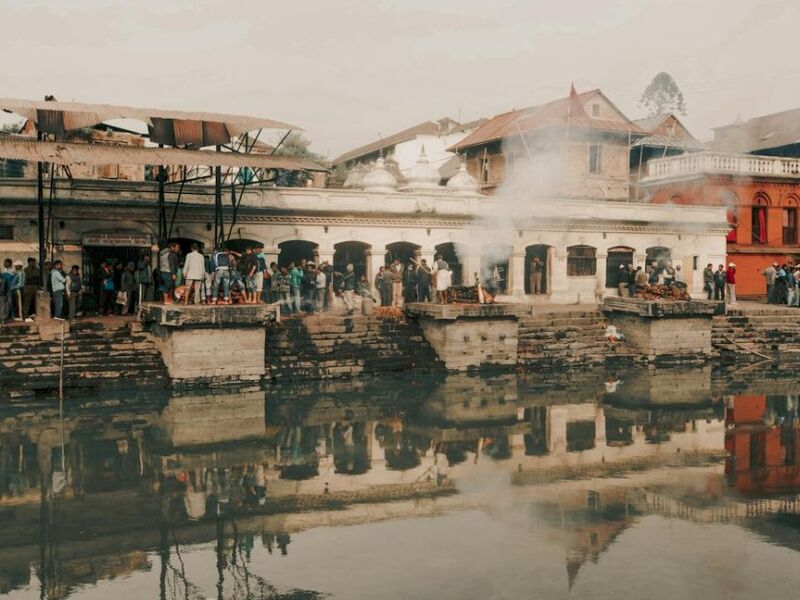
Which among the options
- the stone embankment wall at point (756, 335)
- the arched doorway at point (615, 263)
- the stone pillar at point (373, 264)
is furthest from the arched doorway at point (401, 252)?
the stone embankment wall at point (756, 335)

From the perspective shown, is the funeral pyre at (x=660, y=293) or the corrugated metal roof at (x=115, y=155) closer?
the corrugated metal roof at (x=115, y=155)

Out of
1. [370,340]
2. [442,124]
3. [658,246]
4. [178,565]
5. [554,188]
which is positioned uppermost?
[442,124]

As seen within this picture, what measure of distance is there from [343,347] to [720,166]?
2007 cm

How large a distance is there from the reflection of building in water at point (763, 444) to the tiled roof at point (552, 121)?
18.3m

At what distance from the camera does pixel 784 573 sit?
8.29 metres

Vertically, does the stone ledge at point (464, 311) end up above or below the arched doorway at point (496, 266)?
below

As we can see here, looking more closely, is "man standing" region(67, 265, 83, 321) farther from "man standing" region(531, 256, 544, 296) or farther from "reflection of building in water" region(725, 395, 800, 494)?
"man standing" region(531, 256, 544, 296)

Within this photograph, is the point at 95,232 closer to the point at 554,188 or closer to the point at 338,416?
the point at 338,416

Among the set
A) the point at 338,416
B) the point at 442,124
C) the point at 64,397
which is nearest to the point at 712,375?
the point at 338,416

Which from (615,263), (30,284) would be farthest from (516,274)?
(30,284)

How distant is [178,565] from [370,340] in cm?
1259

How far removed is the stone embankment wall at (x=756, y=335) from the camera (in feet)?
79.8

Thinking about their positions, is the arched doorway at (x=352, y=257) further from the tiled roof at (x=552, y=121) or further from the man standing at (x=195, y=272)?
the tiled roof at (x=552, y=121)

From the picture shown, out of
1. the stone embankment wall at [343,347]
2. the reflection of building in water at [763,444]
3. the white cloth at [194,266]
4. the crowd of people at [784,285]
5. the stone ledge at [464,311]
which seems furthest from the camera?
the crowd of people at [784,285]
